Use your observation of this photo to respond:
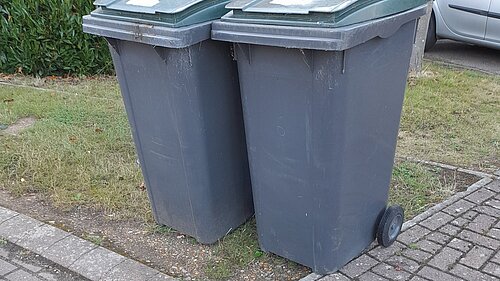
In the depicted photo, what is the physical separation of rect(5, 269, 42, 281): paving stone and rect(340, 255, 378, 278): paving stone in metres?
1.69

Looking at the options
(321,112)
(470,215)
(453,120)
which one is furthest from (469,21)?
(321,112)

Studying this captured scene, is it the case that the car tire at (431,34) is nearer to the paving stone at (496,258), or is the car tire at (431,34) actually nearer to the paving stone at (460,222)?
the paving stone at (460,222)

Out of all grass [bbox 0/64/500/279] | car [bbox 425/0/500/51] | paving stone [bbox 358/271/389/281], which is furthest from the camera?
car [bbox 425/0/500/51]

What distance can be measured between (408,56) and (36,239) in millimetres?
2404

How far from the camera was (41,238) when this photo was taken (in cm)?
339

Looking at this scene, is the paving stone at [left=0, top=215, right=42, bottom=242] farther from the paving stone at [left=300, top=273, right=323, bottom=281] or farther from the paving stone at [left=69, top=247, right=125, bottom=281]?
the paving stone at [left=300, top=273, right=323, bottom=281]

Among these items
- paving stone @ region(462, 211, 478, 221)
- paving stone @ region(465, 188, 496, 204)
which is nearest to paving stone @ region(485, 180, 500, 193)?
paving stone @ region(465, 188, 496, 204)

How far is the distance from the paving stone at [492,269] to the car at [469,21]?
16.7 ft

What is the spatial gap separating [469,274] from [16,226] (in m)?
2.70

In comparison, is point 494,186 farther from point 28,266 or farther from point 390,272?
point 28,266

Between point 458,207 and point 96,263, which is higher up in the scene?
point 96,263

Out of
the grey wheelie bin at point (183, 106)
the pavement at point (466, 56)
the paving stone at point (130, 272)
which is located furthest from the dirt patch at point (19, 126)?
the pavement at point (466, 56)

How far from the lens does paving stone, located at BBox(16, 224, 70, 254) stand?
3314mm

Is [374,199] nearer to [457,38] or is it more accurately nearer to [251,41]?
[251,41]
